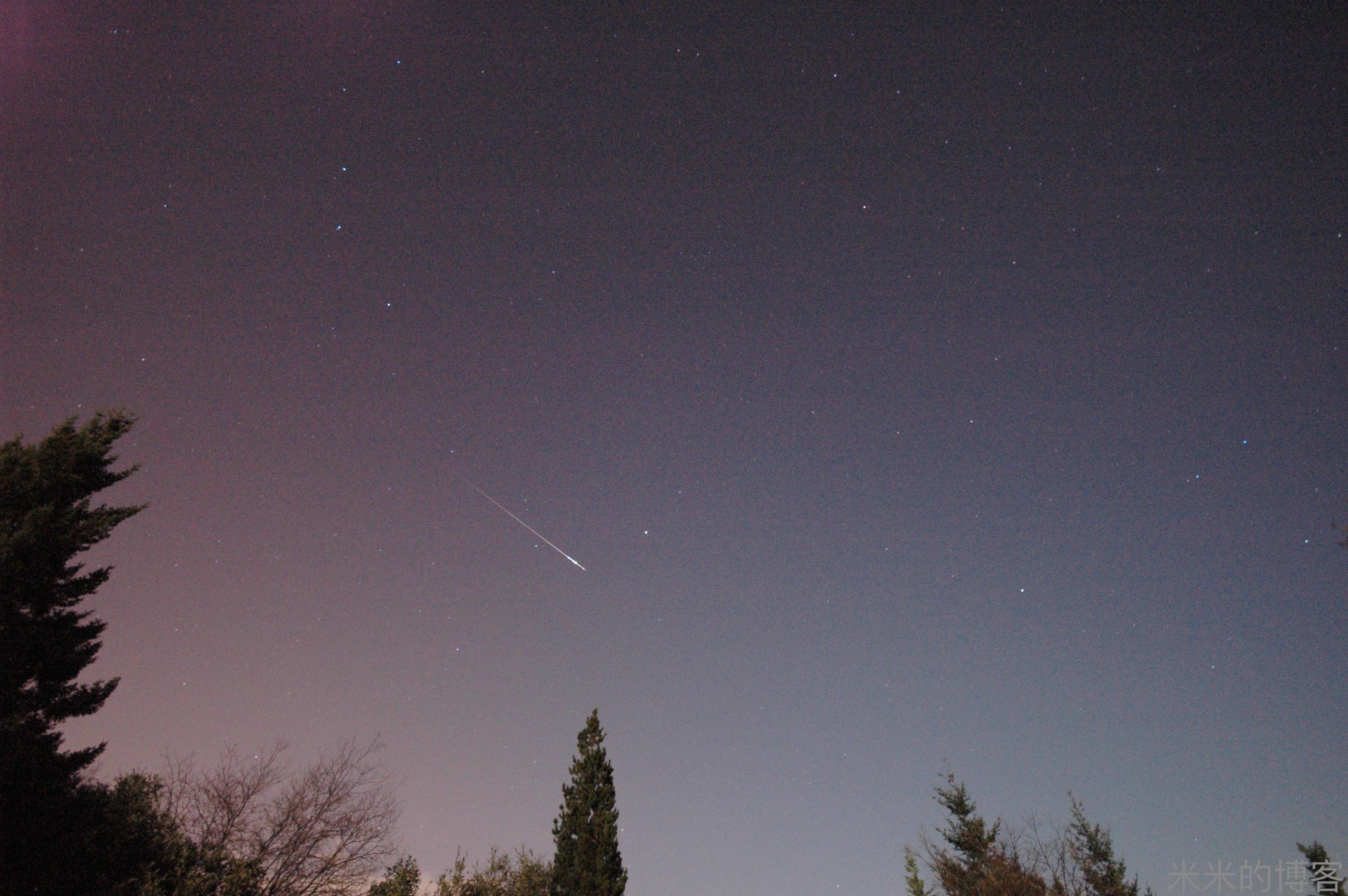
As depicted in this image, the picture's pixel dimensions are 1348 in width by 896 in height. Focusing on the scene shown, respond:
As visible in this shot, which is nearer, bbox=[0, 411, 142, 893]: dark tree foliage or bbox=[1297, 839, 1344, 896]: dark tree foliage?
bbox=[0, 411, 142, 893]: dark tree foliage

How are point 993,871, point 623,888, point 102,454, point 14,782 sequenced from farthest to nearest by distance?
point 993,871 → point 623,888 → point 102,454 → point 14,782

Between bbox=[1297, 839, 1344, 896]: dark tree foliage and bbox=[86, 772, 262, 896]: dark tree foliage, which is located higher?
bbox=[1297, 839, 1344, 896]: dark tree foliage

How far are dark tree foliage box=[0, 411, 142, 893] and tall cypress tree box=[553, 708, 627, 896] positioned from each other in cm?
1506

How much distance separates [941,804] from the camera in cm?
3691

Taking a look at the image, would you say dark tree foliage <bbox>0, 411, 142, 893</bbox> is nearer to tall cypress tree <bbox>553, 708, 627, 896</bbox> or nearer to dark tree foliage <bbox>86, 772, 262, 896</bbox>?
dark tree foliage <bbox>86, 772, 262, 896</bbox>

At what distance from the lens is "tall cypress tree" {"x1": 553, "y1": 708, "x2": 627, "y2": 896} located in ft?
88.8

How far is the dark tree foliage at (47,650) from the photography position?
1884 centimetres

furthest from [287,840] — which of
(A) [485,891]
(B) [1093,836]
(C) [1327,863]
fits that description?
(C) [1327,863]

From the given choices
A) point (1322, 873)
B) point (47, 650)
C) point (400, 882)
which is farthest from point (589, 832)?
point (1322, 873)

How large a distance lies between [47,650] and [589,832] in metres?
19.3

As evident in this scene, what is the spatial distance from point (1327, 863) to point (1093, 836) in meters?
9.48

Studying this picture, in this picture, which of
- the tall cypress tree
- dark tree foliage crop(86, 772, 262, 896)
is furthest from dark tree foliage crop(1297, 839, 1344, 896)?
dark tree foliage crop(86, 772, 262, 896)

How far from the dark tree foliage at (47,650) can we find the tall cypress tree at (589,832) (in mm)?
15065

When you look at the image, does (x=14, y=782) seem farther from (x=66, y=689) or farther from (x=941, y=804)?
(x=941, y=804)
